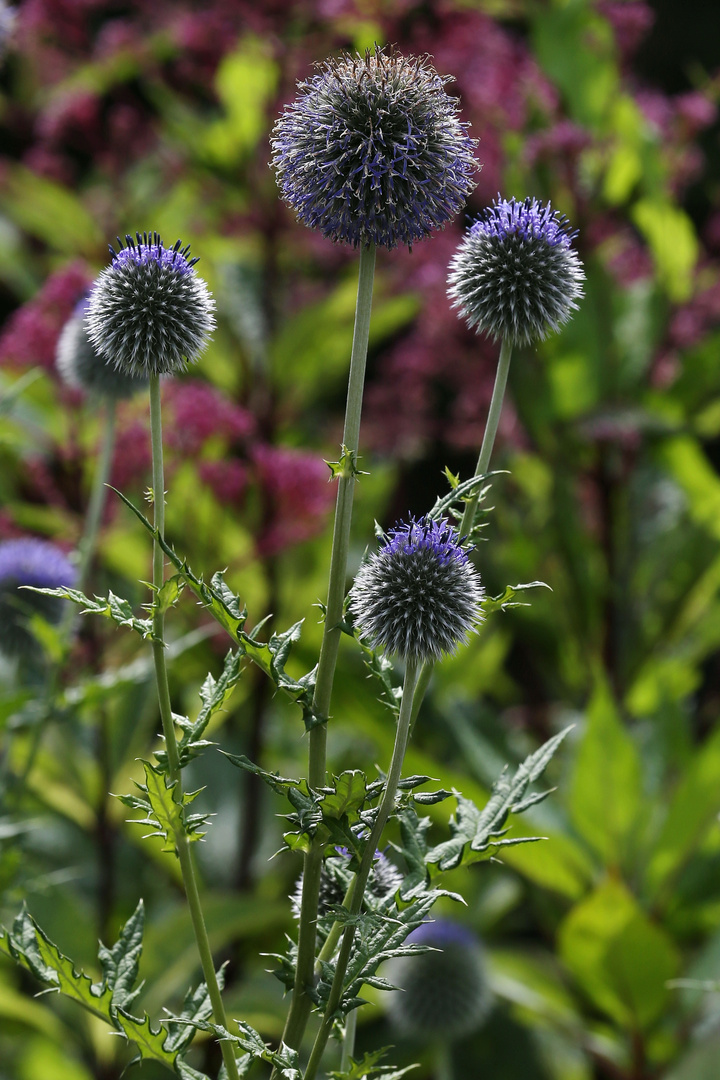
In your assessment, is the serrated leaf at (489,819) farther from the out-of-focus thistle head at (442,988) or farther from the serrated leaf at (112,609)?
the out-of-focus thistle head at (442,988)

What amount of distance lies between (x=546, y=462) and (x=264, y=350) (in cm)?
79

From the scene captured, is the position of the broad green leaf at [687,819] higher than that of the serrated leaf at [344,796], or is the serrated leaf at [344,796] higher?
the serrated leaf at [344,796]

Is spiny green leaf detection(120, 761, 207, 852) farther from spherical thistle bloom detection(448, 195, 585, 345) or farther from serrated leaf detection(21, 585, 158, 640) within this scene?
spherical thistle bloom detection(448, 195, 585, 345)

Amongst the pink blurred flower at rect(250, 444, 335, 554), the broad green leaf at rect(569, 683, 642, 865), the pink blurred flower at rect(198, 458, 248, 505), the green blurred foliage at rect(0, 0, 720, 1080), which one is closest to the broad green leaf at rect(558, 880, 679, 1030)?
the green blurred foliage at rect(0, 0, 720, 1080)

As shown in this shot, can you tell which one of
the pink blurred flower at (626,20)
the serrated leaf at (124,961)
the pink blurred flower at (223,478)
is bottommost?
the serrated leaf at (124,961)

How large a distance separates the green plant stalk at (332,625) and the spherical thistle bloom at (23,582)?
1.05 m

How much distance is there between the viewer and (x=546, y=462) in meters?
2.74

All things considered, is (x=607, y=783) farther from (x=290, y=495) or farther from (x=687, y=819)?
(x=290, y=495)

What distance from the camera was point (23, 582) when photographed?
1.83 m

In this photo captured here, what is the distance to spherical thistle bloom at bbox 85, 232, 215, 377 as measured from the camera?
0.95m

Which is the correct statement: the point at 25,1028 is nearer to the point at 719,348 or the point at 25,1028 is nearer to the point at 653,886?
the point at 653,886

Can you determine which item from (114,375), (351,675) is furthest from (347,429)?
(351,675)

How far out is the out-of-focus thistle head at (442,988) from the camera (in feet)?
6.24

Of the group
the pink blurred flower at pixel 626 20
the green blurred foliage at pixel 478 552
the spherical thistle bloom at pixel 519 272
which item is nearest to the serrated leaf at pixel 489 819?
the spherical thistle bloom at pixel 519 272
